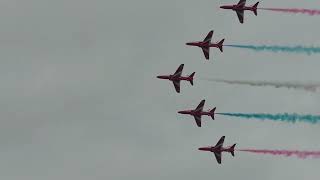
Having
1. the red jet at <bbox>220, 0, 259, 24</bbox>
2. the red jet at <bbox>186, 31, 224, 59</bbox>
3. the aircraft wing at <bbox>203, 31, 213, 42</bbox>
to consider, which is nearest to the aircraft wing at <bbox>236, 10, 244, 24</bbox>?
the red jet at <bbox>220, 0, 259, 24</bbox>

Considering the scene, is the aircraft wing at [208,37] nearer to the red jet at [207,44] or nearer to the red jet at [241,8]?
the red jet at [207,44]

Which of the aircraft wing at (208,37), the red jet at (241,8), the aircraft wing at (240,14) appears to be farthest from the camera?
the aircraft wing at (208,37)

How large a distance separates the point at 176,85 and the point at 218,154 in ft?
47.6

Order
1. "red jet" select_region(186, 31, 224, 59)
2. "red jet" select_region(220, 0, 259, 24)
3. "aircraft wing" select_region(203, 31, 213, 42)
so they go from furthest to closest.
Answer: "aircraft wing" select_region(203, 31, 213, 42) < "red jet" select_region(186, 31, 224, 59) < "red jet" select_region(220, 0, 259, 24)

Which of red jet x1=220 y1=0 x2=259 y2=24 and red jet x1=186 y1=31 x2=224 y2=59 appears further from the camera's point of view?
red jet x1=186 y1=31 x2=224 y2=59

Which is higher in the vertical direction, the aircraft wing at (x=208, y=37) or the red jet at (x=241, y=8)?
the red jet at (x=241, y=8)

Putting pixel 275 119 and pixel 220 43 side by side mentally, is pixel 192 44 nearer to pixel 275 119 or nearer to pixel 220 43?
pixel 220 43

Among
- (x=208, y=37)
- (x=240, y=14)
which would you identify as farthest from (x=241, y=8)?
(x=208, y=37)

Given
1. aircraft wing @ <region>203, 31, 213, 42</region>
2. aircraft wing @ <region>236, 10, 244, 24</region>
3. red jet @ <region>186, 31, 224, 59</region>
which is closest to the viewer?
aircraft wing @ <region>236, 10, 244, 24</region>

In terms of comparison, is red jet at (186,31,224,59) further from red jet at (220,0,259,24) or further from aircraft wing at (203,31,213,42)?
red jet at (220,0,259,24)

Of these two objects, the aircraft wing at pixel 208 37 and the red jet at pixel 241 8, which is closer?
the red jet at pixel 241 8

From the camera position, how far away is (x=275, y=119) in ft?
338

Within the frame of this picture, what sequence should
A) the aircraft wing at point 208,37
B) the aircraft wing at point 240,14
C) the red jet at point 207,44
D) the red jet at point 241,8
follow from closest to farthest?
the red jet at point 241,8 → the aircraft wing at point 240,14 → the red jet at point 207,44 → the aircraft wing at point 208,37

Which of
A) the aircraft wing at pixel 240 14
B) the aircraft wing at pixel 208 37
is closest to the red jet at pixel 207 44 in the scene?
the aircraft wing at pixel 208 37
